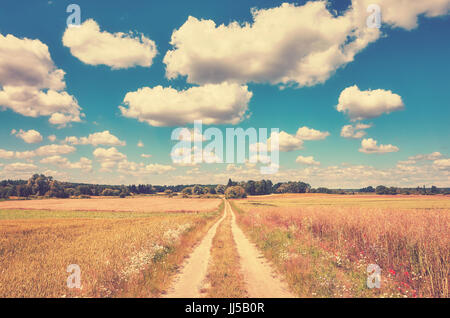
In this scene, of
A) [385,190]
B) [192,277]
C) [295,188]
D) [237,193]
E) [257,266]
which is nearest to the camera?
[192,277]

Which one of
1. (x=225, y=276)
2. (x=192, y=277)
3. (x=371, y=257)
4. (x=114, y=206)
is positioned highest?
(x=371, y=257)

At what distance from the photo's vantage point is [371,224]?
41.5 feet

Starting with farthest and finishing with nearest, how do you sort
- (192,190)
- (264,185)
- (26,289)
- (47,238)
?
(192,190)
(264,185)
(47,238)
(26,289)

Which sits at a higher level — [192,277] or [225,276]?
[225,276]

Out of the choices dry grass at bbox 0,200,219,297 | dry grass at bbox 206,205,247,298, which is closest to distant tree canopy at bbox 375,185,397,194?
dry grass at bbox 206,205,247,298

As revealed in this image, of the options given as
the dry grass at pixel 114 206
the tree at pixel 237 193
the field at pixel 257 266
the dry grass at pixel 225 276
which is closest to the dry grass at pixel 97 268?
the field at pixel 257 266

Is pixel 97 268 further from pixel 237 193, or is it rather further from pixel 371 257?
pixel 237 193

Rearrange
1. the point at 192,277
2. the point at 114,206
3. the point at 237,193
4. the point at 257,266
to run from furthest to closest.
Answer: the point at 237,193 → the point at 114,206 → the point at 257,266 → the point at 192,277

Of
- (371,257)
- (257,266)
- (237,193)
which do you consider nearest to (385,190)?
(237,193)

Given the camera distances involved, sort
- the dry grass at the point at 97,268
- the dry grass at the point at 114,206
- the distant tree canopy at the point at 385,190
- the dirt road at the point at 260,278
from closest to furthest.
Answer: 1. the dry grass at the point at 97,268
2. the dirt road at the point at 260,278
3. the dry grass at the point at 114,206
4. the distant tree canopy at the point at 385,190

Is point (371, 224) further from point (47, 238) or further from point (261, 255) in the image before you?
point (47, 238)

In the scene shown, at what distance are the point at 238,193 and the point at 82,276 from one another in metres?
144

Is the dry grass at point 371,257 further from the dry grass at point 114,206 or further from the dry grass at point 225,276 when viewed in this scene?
the dry grass at point 114,206
